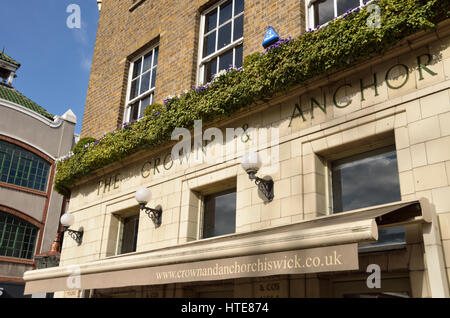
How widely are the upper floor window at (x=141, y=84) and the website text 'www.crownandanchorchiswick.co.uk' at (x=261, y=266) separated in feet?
19.5

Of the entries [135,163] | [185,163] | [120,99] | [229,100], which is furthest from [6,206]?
[229,100]

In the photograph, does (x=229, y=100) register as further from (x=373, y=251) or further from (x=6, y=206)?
(x=6, y=206)

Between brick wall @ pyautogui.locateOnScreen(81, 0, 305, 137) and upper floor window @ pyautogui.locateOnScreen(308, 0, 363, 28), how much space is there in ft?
0.59

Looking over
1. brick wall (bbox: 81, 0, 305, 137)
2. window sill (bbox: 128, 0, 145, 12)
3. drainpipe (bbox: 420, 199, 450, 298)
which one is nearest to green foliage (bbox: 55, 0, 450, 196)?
brick wall (bbox: 81, 0, 305, 137)

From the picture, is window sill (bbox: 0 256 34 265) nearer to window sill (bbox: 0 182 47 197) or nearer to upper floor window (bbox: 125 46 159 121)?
window sill (bbox: 0 182 47 197)

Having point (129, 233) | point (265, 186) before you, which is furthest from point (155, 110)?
point (265, 186)

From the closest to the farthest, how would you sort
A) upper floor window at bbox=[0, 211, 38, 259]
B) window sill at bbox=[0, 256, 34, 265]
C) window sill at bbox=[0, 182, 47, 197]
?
window sill at bbox=[0, 256, 34, 265]
upper floor window at bbox=[0, 211, 38, 259]
window sill at bbox=[0, 182, 47, 197]

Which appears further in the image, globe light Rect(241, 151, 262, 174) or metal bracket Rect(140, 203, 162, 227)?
metal bracket Rect(140, 203, 162, 227)

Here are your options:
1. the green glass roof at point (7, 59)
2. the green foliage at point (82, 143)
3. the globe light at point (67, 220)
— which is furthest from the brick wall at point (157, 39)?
the green glass roof at point (7, 59)

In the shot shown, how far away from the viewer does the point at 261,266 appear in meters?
5.20

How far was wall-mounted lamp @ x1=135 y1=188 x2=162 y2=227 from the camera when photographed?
8.96 meters

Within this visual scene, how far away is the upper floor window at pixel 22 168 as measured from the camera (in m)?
23.1

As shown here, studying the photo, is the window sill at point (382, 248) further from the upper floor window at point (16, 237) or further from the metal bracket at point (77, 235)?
the upper floor window at point (16, 237)

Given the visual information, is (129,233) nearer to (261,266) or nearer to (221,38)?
(221,38)
